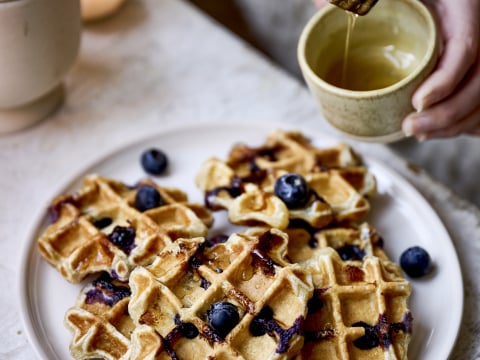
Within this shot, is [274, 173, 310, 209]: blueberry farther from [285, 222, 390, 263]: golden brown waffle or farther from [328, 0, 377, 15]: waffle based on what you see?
[328, 0, 377, 15]: waffle

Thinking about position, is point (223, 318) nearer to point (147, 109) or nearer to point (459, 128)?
point (459, 128)

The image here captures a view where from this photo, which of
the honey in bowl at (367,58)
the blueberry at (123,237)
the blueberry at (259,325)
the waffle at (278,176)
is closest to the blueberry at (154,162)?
the waffle at (278,176)

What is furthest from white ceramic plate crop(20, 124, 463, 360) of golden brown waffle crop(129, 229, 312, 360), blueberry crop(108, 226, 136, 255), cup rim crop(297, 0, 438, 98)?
cup rim crop(297, 0, 438, 98)

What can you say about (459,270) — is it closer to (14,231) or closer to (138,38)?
(14,231)

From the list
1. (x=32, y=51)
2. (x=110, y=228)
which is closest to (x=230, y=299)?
(x=110, y=228)

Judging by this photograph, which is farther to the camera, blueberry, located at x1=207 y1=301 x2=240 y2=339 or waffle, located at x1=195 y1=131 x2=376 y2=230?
waffle, located at x1=195 y1=131 x2=376 y2=230

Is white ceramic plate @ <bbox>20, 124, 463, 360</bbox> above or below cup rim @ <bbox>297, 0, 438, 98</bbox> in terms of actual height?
below
